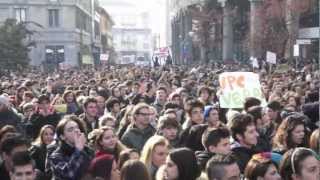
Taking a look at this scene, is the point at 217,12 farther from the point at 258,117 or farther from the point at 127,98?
the point at 258,117

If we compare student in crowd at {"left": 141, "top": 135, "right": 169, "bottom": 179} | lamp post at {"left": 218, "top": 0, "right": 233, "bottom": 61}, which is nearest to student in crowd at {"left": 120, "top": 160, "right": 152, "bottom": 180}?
student in crowd at {"left": 141, "top": 135, "right": 169, "bottom": 179}

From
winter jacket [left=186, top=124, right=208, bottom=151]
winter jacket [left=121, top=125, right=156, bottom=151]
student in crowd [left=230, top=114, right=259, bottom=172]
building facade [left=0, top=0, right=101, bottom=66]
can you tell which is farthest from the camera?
building facade [left=0, top=0, right=101, bottom=66]

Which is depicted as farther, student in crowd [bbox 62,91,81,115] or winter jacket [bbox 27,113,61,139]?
student in crowd [bbox 62,91,81,115]

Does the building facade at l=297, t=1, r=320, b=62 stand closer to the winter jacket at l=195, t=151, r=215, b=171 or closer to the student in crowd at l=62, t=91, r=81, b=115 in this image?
the student in crowd at l=62, t=91, r=81, b=115

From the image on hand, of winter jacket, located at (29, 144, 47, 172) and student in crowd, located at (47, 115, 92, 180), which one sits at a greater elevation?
student in crowd, located at (47, 115, 92, 180)

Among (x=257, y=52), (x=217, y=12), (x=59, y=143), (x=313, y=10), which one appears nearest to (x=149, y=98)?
(x=59, y=143)

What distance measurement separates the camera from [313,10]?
48281 mm

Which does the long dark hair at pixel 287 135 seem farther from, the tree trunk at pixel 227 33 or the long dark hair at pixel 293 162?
the tree trunk at pixel 227 33

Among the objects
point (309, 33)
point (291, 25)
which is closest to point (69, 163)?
point (291, 25)

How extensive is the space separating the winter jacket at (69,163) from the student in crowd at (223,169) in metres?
1.49

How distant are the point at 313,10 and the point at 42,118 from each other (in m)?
38.2

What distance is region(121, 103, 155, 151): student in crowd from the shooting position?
10.1 metres

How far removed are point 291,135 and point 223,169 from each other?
232 centimetres

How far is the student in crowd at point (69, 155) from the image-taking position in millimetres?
7562
